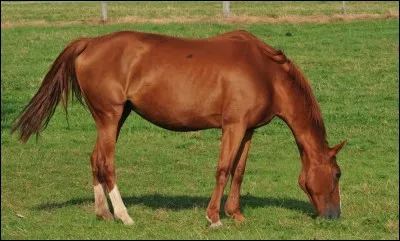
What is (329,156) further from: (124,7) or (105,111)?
(124,7)

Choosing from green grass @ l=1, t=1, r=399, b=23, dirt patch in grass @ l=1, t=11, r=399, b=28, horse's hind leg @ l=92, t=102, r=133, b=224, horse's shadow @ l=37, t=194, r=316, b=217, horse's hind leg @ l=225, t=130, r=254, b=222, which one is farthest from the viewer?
green grass @ l=1, t=1, r=399, b=23

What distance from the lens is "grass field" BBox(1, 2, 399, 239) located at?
9.56 meters

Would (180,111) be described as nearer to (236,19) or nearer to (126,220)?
(126,220)

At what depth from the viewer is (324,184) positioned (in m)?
10.0

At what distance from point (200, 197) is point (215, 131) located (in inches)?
199

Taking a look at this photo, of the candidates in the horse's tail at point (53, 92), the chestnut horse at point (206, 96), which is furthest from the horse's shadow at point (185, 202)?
the horse's tail at point (53, 92)

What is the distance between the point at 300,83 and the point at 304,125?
0.48 meters

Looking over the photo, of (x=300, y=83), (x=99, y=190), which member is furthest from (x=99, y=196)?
(x=300, y=83)

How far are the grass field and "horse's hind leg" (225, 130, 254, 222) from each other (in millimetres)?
193

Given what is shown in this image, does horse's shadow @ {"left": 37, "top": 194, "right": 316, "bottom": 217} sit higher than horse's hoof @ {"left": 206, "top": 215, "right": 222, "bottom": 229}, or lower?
lower

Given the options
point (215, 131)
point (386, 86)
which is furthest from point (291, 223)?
point (386, 86)

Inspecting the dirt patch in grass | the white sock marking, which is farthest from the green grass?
the white sock marking

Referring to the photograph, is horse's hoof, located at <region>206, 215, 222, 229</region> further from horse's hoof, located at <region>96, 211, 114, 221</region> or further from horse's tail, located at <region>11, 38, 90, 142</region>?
horse's tail, located at <region>11, 38, 90, 142</region>

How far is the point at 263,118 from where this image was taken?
32.6 ft
